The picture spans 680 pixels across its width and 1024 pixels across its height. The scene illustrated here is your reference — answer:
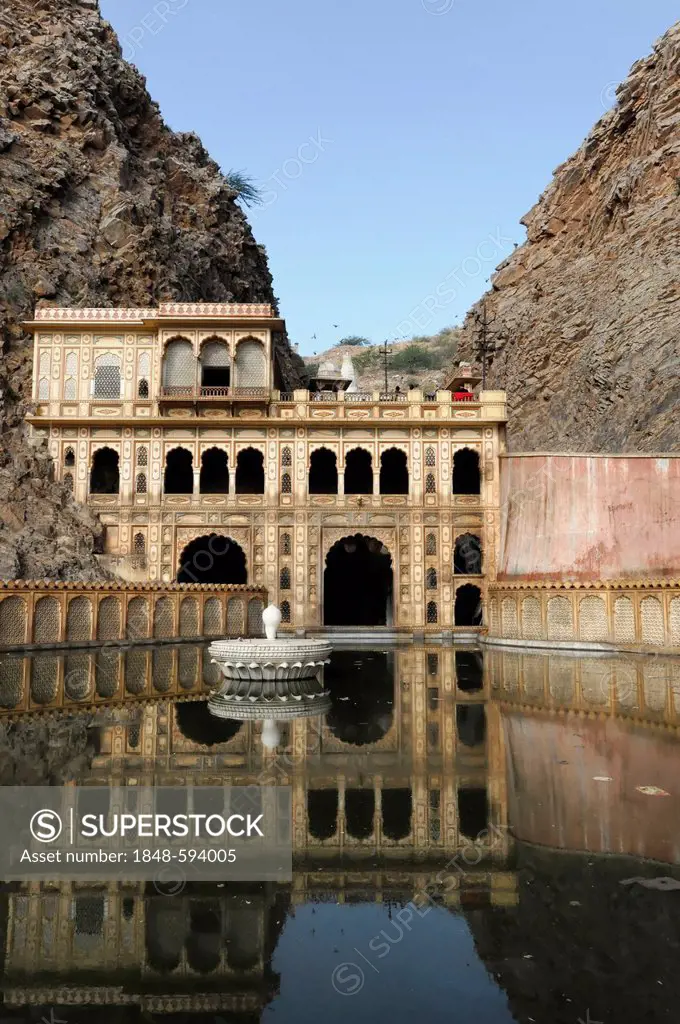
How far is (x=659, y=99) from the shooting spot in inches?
1863

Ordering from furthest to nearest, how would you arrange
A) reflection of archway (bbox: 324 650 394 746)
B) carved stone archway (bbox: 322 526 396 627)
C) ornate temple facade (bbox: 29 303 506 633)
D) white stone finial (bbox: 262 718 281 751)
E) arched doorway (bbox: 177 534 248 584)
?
carved stone archway (bbox: 322 526 396 627) → arched doorway (bbox: 177 534 248 584) → ornate temple facade (bbox: 29 303 506 633) → reflection of archway (bbox: 324 650 394 746) → white stone finial (bbox: 262 718 281 751)

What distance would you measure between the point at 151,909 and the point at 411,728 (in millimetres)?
6669

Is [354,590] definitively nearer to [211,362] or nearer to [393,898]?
[211,362]

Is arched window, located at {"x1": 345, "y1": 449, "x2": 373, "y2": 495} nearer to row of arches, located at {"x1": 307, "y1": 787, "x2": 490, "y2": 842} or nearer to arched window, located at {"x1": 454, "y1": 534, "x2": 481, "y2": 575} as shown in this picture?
arched window, located at {"x1": 454, "y1": 534, "x2": 481, "y2": 575}

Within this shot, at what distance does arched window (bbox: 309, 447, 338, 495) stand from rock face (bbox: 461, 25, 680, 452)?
14899mm

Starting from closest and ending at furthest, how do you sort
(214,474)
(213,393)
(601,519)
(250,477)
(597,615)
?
(597,615) < (601,519) < (213,393) < (214,474) < (250,477)

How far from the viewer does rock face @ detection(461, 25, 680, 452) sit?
40469 millimetres

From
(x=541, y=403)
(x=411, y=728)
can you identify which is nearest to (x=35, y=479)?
(x=411, y=728)

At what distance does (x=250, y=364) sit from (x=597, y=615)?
Answer: 17.6 metres

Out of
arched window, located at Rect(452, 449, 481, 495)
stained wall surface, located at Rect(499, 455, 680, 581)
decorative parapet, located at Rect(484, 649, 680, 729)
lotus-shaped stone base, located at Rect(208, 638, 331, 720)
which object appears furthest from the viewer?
arched window, located at Rect(452, 449, 481, 495)

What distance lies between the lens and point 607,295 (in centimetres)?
4694

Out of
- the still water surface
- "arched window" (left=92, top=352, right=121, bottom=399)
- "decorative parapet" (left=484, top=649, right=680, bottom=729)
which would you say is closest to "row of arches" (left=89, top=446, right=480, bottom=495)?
"arched window" (left=92, top=352, right=121, bottom=399)

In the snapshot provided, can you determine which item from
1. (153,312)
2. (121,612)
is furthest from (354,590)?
(153,312)

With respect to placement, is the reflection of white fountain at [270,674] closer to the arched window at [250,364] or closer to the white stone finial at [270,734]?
the white stone finial at [270,734]
